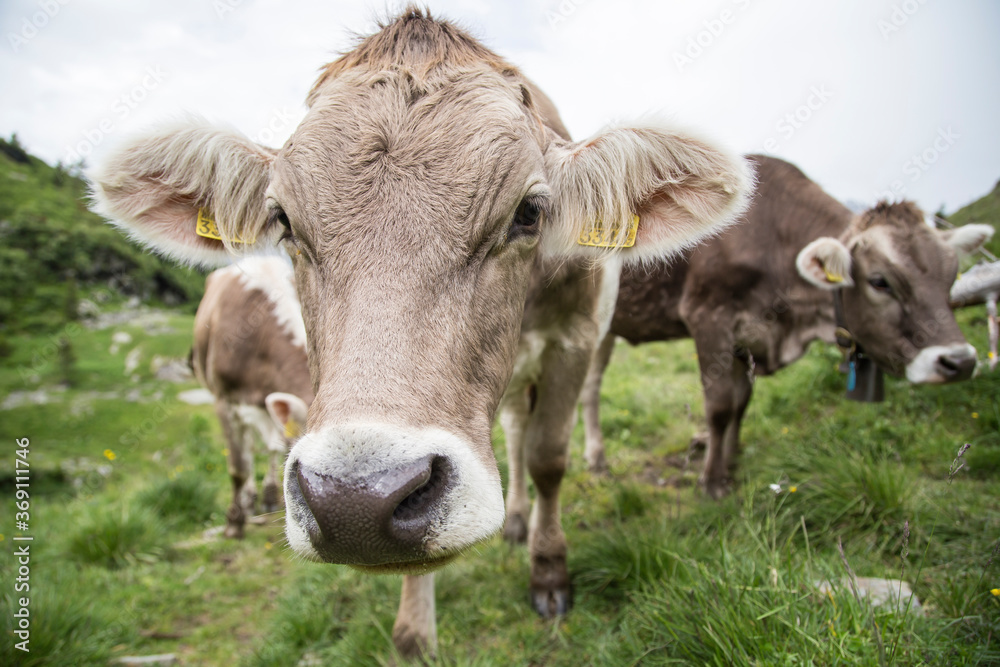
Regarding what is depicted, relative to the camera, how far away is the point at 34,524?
580 cm

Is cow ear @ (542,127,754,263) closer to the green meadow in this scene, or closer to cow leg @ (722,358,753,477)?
the green meadow

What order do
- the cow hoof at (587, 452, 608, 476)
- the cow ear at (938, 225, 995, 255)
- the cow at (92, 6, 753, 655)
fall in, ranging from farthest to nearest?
the cow hoof at (587, 452, 608, 476) < the cow ear at (938, 225, 995, 255) < the cow at (92, 6, 753, 655)

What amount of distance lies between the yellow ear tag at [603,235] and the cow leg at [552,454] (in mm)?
853

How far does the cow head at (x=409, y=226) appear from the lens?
1.23 meters

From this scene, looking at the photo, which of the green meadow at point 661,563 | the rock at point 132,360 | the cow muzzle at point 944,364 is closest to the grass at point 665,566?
the green meadow at point 661,563

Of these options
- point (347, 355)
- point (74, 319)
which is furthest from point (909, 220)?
point (74, 319)

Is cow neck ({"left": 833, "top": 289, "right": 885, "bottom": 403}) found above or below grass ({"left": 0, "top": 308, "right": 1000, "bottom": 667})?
above

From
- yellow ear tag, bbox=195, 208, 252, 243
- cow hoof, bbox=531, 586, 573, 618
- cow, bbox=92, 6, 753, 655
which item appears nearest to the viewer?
cow, bbox=92, 6, 753, 655

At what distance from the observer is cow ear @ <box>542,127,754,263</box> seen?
201 cm

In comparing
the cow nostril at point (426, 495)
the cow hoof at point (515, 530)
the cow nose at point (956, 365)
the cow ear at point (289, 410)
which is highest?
the cow nostril at point (426, 495)

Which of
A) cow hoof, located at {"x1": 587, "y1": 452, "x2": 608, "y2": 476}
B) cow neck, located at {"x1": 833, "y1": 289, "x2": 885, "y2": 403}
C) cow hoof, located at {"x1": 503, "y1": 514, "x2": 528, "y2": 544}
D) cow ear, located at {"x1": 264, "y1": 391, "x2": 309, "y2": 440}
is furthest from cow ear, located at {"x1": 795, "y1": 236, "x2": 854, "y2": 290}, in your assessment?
cow ear, located at {"x1": 264, "y1": 391, "x2": 309, "y2": 440}

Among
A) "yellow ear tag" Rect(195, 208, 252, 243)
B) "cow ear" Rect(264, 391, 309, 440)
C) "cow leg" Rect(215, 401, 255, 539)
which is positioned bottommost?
"cow leg" Rect(215, 401, 255, 539)

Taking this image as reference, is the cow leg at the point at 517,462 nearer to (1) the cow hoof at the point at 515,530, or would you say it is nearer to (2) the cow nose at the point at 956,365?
(1) the cow hoof at the point at 515,530

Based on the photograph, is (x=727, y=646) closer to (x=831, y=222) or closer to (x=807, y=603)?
(x=807, y=603)
